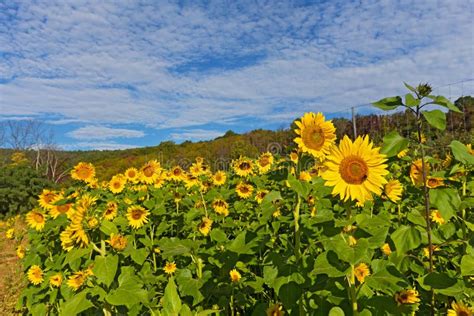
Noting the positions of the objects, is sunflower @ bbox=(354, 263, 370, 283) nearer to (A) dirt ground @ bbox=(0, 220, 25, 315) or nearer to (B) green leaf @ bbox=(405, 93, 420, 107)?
(B) green leaf @ bbox=(405, 93, 420, 107)

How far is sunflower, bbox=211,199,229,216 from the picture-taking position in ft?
11.2

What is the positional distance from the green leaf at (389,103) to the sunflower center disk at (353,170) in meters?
0.28

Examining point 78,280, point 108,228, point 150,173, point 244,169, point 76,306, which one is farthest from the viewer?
point 150,173

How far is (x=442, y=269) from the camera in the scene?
238cm

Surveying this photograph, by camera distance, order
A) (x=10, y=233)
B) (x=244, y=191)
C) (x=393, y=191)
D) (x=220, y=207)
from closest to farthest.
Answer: (x=393, y=191), (x=220, y=207), (x=244, y=191), (x=10, y=233)

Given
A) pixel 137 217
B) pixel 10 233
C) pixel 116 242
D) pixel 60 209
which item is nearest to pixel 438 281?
pixel 116 242

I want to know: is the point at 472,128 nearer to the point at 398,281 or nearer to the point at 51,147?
the point at 398,281

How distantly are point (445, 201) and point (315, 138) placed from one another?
70 centimetres

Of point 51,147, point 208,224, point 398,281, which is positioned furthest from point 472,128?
point 51,147

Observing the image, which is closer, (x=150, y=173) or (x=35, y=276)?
(x=35, y=276)

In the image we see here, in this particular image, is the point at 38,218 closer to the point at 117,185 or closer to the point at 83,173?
the point at 83,173

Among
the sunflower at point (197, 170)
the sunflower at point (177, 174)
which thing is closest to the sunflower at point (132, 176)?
the sunflower at point (177, 174)

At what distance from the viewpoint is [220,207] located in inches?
137

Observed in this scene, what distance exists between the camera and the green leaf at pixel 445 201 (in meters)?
1.46
